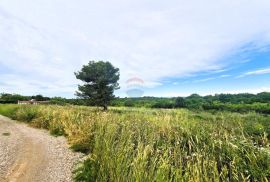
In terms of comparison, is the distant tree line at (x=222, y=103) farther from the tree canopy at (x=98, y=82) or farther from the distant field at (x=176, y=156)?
the distant field at (x=176, y=156)

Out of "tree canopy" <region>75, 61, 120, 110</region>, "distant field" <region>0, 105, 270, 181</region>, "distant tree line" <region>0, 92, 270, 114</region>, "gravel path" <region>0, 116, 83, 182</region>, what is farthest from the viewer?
"distant tree line" <region>0, 92, 270, 114</region>

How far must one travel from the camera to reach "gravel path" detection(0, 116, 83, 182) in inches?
296

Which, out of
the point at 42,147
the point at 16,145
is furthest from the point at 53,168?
the point at 16,145

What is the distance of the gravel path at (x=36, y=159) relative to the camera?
296 inches

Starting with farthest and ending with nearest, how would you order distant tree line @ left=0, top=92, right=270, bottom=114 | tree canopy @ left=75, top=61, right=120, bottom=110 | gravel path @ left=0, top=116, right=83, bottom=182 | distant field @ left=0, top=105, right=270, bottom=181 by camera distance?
distant tree line @ left=0, top=92, right=270, bottom=114
tree canopy @ left=75, top=61, right=120, bottom=110
gravel path @ left=0, top=116, right=83, bottom=182
distant field @ left=0, top=105, right=270, bottom=181

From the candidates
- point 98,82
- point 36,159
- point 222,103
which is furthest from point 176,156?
point 222,103

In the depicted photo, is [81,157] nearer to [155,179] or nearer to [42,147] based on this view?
[42,147]

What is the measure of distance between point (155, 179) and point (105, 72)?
3253 cm

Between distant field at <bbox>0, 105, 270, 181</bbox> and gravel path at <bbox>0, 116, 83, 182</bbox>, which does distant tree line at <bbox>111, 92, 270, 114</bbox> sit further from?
distant field at <bbox>0, 105, 270, 181</bbox>

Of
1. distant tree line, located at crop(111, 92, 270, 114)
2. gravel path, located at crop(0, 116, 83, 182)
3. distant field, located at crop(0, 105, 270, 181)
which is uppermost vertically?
distant tree line, located at crop(111, 92, 270, 114)

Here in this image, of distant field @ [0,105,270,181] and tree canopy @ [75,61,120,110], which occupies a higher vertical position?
tree canopy @ [75,61,120,110]

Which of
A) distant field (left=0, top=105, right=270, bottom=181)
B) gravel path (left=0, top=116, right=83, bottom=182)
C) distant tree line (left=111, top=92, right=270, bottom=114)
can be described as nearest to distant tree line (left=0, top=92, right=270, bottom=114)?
distant tree line (left=111, top=92, right=270, bottom=114)

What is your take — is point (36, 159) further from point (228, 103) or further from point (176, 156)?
point (228, 103)

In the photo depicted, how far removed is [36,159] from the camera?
9.22 m
